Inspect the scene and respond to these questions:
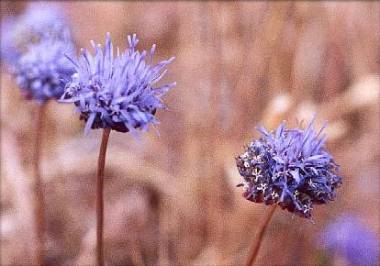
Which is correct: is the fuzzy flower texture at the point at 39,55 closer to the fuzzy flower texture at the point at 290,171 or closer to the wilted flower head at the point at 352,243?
the fuzzy flower texture at the point at 290,171

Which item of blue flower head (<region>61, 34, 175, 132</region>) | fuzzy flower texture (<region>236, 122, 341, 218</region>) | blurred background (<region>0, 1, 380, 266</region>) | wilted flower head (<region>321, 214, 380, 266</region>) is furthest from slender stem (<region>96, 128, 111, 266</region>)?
wilted flower head (<region>321, 214, 380, 266</region>)

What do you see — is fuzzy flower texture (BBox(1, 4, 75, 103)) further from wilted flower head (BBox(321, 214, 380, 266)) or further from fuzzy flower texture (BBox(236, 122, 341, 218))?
wilted flower head (BBox(321, 214, 380, 266))

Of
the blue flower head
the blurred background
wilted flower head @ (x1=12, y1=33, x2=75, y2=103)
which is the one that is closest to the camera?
the blue flower head

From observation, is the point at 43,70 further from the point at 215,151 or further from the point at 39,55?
the point at 215,151

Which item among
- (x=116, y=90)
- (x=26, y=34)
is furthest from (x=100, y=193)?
(x=26, y=34)

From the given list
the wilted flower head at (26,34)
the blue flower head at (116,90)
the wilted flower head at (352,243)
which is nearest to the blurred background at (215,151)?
the wilted flower head at (352,243)

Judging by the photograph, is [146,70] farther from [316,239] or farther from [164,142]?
[164,142]
